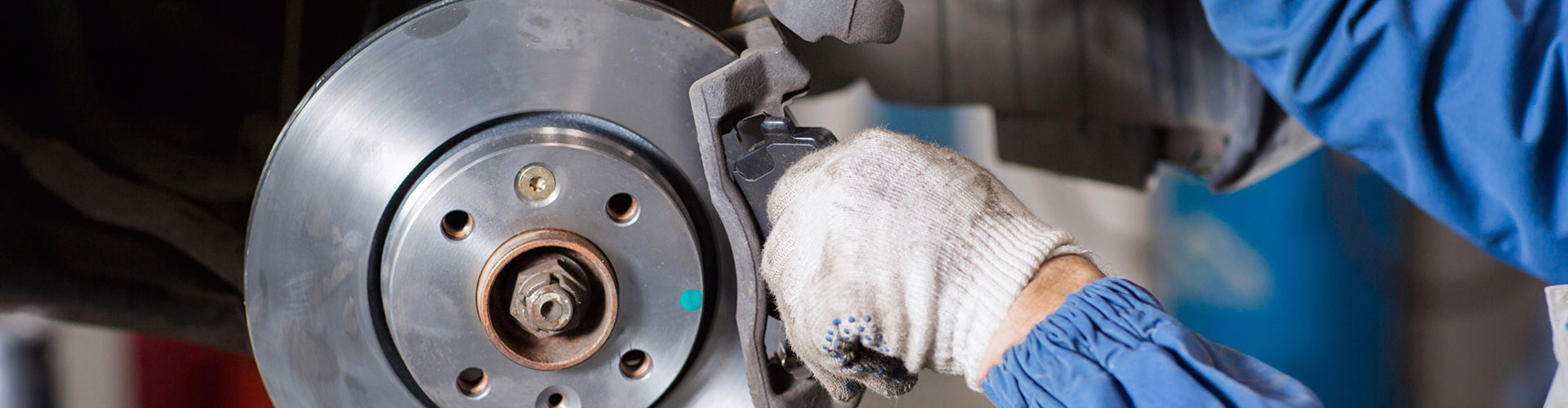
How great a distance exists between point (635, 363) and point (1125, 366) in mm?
294

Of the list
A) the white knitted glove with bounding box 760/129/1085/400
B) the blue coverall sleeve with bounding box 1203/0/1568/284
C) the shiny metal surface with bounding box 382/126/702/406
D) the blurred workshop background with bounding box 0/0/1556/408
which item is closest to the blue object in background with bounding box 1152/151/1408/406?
the blurred workshop background with bounding box 0/0/1556/408

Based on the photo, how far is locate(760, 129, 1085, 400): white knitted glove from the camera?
44cm

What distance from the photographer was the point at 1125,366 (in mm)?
376

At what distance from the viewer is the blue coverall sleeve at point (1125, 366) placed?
0.36m

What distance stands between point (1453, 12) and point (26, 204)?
3.96 feet

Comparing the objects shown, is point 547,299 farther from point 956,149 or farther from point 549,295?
point 956,149

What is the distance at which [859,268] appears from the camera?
439 millimetres

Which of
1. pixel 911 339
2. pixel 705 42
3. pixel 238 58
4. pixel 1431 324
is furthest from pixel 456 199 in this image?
pixel 1431 324

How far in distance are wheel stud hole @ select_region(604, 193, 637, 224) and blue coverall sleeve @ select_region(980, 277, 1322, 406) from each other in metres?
0.23

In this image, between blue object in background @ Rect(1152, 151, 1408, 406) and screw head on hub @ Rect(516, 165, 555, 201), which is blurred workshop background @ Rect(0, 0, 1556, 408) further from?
screw head on hub @ Rect(516, 165, 555, 201)

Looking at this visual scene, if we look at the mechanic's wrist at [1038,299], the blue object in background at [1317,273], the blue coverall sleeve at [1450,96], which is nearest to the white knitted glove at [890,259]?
the mechanic's wrist at [1038,299]

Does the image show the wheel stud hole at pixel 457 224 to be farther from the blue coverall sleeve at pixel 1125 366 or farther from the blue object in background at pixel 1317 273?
the blue object in background at pixel 1317 273

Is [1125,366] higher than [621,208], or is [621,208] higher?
[621,208]

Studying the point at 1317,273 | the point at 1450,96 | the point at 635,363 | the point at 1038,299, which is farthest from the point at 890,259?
the point at 1317,273
